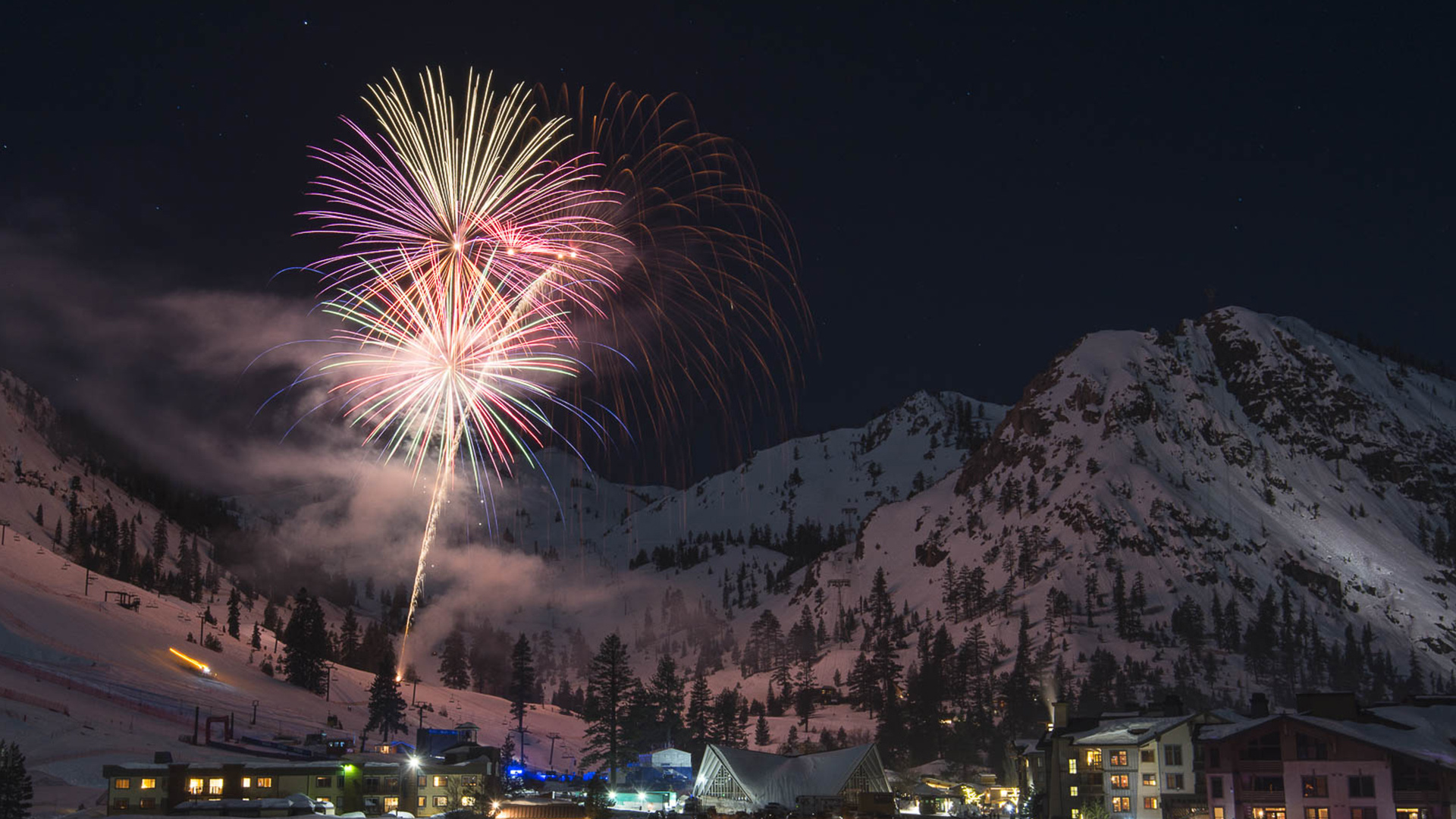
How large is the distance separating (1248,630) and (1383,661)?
1735cm

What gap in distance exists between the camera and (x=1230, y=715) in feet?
252

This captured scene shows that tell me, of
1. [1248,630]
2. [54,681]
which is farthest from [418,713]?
[1248,630]

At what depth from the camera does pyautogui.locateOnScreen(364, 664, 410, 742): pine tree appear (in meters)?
119

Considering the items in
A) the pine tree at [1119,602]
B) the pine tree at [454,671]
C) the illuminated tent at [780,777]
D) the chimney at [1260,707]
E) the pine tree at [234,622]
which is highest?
the pine tree at [1119,602]

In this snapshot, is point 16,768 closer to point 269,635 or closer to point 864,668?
point 269,635

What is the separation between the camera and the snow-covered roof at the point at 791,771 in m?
87.1

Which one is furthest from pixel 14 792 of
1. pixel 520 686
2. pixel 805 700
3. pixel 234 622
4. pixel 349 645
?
pixel 349 645

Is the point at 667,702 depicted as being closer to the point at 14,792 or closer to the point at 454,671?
the point at 14,792

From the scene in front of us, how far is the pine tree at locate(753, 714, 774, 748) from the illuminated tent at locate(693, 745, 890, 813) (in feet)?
174

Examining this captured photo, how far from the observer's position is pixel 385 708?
119 meters

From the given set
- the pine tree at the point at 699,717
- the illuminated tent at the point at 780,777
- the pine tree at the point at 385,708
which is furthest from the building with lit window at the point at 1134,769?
the pine tree at the point at 385,708

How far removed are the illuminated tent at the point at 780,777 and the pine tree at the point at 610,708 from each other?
1442cm

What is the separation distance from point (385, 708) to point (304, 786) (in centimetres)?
5310

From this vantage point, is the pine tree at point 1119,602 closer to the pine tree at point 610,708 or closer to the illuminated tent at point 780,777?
the pine tree at point 610,708
